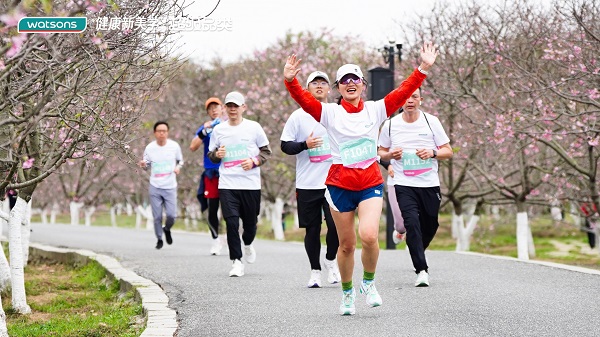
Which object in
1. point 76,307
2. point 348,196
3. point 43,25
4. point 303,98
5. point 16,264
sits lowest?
point 76,307

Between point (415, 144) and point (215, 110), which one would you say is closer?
point (415, 144)

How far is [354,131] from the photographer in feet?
24.8

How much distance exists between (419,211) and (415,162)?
1.70 feet

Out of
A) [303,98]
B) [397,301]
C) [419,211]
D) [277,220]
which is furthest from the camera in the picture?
[277,220]

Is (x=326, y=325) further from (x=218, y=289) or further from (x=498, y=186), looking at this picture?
(x=498, y=186)

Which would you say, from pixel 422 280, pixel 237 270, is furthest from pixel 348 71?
pixel 237 270

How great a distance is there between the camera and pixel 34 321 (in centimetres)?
938

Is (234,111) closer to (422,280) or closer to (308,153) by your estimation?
(308,153)

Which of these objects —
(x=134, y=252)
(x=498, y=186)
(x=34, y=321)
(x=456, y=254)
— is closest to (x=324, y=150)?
(x=34, y=321)

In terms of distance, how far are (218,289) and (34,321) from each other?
177 cm

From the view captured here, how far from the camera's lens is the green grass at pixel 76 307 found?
27.1ft

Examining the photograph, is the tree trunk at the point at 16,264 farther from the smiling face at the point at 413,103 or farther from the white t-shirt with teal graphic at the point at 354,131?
the smiling face at the point at 413,103

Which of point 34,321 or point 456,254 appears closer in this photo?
point 34,321

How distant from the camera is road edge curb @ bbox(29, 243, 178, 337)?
7.30m
